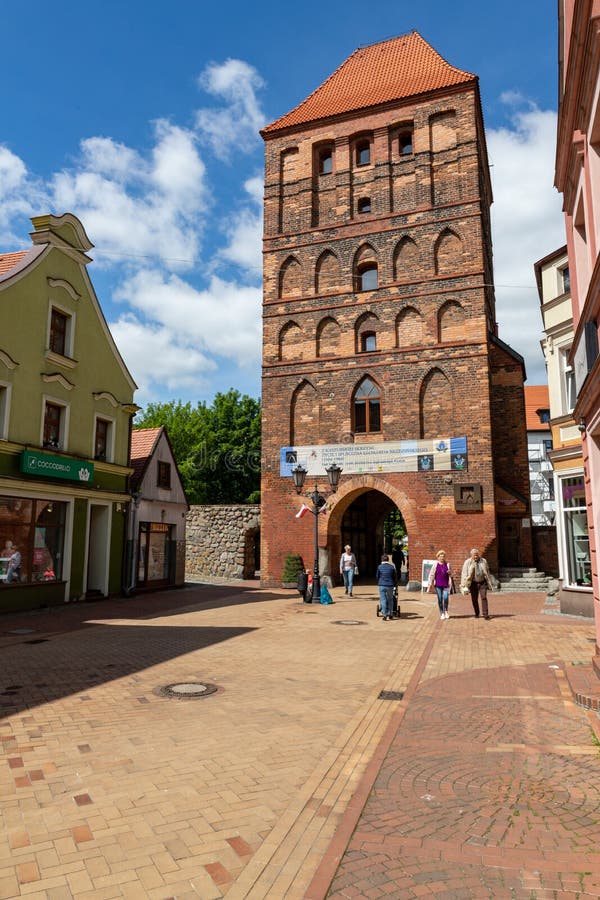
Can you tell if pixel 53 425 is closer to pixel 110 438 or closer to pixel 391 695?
pixel 110 438

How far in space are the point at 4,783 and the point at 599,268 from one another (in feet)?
25.0

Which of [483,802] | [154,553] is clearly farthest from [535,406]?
[483,802]

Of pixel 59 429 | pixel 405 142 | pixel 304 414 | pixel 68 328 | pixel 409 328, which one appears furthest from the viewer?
pixel 405 142

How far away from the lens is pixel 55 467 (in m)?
17.8

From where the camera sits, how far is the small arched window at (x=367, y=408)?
82.1 feet

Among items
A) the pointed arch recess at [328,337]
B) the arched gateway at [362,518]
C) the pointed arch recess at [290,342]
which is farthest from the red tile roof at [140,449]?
the pointed arch recess at [328,337]

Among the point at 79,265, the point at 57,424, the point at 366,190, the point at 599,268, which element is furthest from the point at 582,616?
the point at 366,190

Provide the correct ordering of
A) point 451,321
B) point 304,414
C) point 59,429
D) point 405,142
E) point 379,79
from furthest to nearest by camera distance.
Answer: point 379,79 → point 405,142 → point 304,414 → point 451,321 → point 59,429

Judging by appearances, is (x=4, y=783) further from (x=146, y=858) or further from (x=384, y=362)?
(x=384, y=362)

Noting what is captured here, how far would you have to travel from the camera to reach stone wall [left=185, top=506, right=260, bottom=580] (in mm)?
31016

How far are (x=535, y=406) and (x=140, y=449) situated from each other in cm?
4380

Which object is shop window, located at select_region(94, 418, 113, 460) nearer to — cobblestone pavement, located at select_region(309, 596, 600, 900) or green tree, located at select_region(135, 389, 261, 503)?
cobblestone pavement, located at select_region(309, 596, 600, 900)

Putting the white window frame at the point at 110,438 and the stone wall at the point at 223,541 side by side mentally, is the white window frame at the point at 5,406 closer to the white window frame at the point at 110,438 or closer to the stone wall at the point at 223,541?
the white window frame at the point at 110,438

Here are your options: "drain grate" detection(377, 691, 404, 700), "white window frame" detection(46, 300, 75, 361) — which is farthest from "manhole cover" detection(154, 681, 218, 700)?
"white window frame" detection(46, 300, 75, 361)
